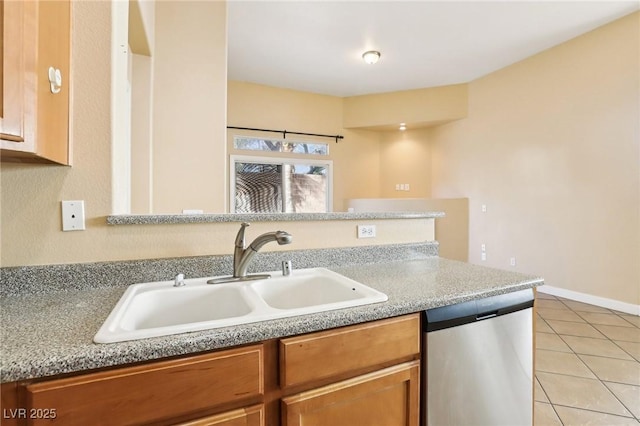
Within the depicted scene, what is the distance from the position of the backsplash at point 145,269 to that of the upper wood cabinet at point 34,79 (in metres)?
0.40

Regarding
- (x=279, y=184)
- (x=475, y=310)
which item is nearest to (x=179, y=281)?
(x=475, y=310)

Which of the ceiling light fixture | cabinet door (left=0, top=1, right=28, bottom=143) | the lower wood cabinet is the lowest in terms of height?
the lower wood cabinet

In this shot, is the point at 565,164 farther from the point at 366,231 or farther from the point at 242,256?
the point at 242,256

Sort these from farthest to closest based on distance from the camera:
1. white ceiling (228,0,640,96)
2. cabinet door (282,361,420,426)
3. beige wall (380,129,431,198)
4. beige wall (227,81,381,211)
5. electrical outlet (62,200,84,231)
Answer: beige wall (380,129,431,198), beige wall (227,81,381,211), white ceiling (228,0,640,96), electrical outlet (62,200,84,231), cabinet door (282,361,420,426)

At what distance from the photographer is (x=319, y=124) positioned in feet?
18.8

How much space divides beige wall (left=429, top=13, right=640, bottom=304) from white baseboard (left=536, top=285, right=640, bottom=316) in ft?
0.18

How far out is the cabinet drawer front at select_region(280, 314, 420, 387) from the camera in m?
0.84

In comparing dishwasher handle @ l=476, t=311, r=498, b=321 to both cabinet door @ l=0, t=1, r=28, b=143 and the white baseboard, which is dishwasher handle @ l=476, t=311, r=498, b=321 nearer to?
cabinet door @ l=0, t=1, r=28, b=143

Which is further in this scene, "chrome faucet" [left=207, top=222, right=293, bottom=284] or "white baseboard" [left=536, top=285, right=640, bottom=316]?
"white baseboard" [left=536, top=285, right=640, bottom=316]

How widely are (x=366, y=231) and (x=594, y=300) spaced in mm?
3450

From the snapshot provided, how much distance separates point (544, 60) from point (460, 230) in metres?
2.61

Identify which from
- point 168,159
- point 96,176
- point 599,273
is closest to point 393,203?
point 599,273

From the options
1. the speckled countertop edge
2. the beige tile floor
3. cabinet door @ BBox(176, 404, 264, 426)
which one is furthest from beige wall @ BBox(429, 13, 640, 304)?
cabinet door @ BBox(176, 404, 264, 426)

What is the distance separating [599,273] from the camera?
343 cm
